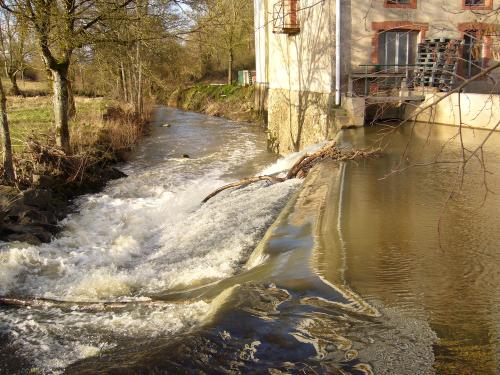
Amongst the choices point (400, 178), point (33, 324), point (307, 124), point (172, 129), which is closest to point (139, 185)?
point (307, 124)

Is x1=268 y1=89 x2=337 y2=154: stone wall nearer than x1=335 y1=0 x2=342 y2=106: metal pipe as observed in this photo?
No

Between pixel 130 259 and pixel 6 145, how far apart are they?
469cm

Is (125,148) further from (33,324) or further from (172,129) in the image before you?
(33,324)

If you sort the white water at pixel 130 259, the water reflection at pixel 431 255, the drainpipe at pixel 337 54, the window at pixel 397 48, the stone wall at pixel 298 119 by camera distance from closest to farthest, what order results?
the water reflection at pixel 431 255 → the white water at pixel 130 259 → the drainpipe at pixel 337 54 → the stone wall at pixel 298 119 → the window at pixel 397 48

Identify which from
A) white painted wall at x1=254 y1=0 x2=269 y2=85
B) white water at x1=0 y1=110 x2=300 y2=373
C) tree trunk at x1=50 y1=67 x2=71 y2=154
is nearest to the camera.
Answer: white water at x1=0 y1=110 x2=300 y2=373

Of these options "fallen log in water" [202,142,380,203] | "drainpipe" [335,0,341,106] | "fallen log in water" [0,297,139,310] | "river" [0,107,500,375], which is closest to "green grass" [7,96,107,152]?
"river" [0,107,500,375]

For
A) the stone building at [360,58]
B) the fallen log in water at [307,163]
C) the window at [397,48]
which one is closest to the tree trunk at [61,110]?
the fallen log in water at [307,163]

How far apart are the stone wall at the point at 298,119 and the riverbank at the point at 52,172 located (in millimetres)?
5638

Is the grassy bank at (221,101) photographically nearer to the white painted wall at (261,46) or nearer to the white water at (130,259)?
the white painted wall at (261,46)

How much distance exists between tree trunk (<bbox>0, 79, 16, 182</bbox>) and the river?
7.28 ft

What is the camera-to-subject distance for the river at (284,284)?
3.48m

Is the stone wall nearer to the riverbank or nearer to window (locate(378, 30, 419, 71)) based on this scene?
window (locate(378, 30, 419, 71))

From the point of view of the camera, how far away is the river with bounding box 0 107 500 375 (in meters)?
3.48

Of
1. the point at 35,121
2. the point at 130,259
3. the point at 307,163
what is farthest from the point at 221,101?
the point at 130,259
